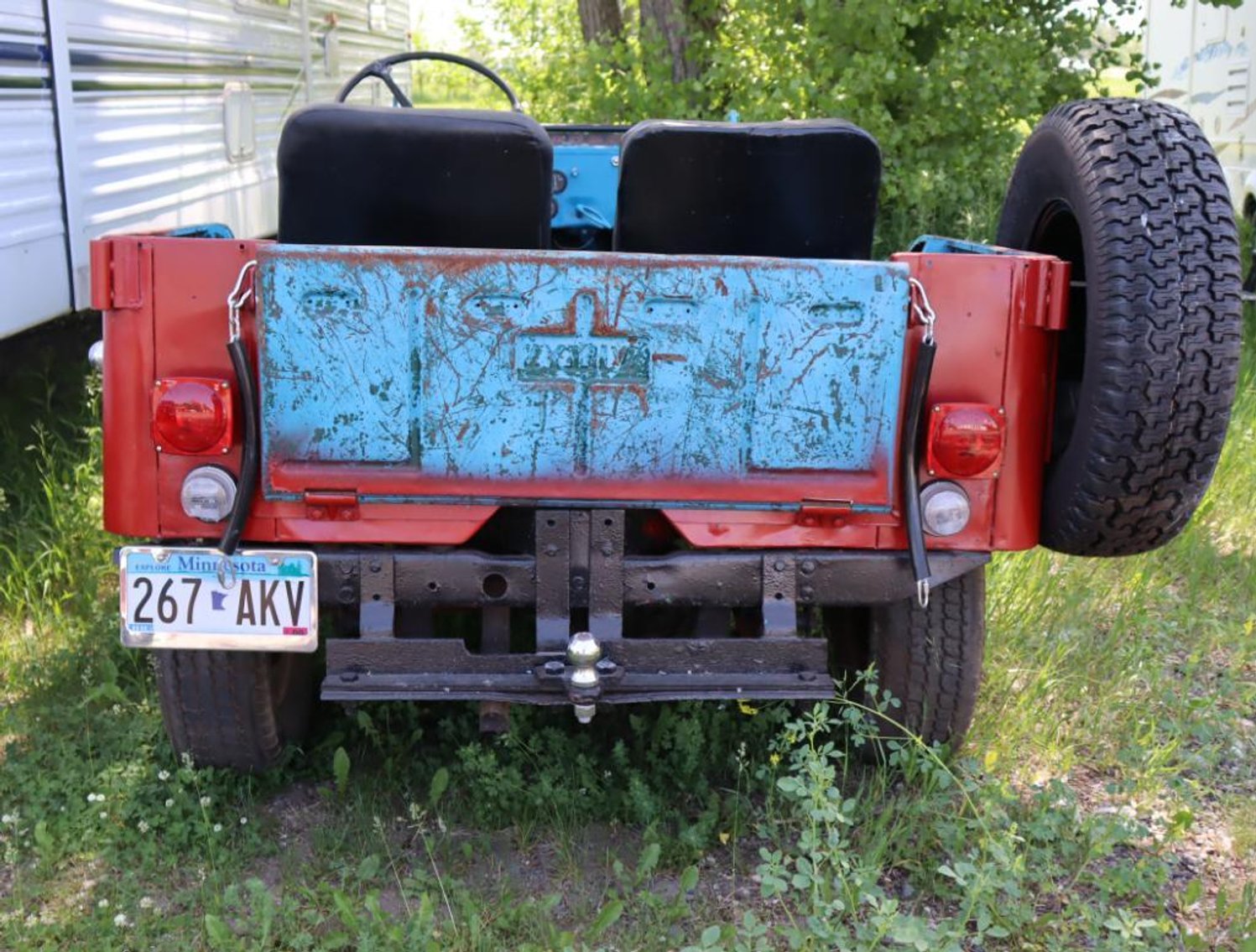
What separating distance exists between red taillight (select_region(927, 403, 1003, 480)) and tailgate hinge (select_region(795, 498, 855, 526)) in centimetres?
21

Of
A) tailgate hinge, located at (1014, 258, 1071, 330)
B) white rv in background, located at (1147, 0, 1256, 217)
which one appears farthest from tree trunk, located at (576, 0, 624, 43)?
tailgate hinge, located at (1014, 258, 1071, 330)

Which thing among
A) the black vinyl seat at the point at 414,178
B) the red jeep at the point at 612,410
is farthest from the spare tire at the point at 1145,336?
the black vinyl seat at the point at 414,178

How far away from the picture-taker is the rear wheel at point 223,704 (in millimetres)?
3059

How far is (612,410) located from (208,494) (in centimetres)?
86

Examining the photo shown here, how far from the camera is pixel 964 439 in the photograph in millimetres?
2852

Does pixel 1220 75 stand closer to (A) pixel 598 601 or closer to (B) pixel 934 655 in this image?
(B) pixel 934 655

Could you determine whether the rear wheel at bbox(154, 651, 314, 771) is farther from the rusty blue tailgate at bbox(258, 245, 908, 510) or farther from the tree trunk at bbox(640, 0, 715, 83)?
the tree trunk at bbox(640, 0, 715, 83)

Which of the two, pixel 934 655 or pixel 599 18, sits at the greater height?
pixel 599 18

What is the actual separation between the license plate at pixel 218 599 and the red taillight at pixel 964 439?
133 centimetres

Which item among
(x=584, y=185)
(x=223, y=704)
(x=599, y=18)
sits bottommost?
(x=223, y=704)

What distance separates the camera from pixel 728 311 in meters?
2.74

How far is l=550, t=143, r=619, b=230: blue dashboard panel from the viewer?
4.79 m

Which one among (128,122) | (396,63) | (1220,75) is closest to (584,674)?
(396,63)

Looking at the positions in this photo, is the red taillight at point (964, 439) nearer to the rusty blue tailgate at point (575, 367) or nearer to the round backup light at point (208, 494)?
the rusty blue tailgate at point (575, 367)
